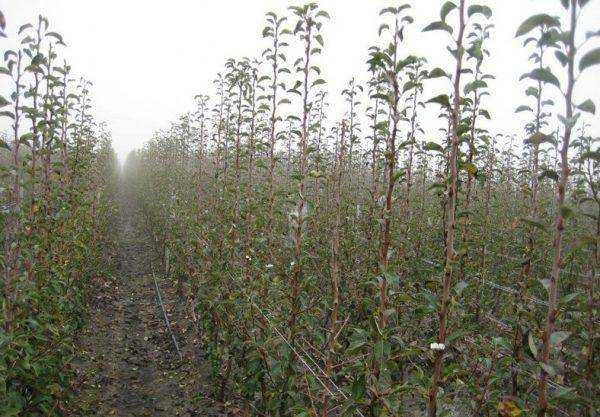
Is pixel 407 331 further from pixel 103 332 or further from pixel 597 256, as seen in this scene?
pixel 103 332

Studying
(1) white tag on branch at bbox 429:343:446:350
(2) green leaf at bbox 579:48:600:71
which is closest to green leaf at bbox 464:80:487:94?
(2) green leaf at bbox 579:48:600:71

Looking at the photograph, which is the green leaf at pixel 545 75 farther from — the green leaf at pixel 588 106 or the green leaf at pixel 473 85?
the green leaf at pixel 473 85

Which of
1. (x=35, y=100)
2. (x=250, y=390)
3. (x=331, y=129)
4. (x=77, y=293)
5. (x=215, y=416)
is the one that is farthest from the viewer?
(x=331, y=129)

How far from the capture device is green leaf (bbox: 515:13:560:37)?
202 cm

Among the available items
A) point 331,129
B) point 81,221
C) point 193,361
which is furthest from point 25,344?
point 331,129

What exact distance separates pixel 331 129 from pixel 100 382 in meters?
8.85

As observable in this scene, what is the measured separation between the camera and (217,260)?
6.42m

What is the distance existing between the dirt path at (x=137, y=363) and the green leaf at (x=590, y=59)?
5.39 metres

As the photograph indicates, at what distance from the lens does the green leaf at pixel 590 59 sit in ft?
6.37

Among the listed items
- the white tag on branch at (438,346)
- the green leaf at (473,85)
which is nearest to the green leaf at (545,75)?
the green leaf at (473,85)

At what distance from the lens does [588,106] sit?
1.99 metres

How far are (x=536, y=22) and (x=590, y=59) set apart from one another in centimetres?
32

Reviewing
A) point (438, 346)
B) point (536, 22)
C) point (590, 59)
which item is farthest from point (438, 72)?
point (438, 346)

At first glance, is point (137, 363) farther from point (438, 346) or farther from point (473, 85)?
point (473, 85)
